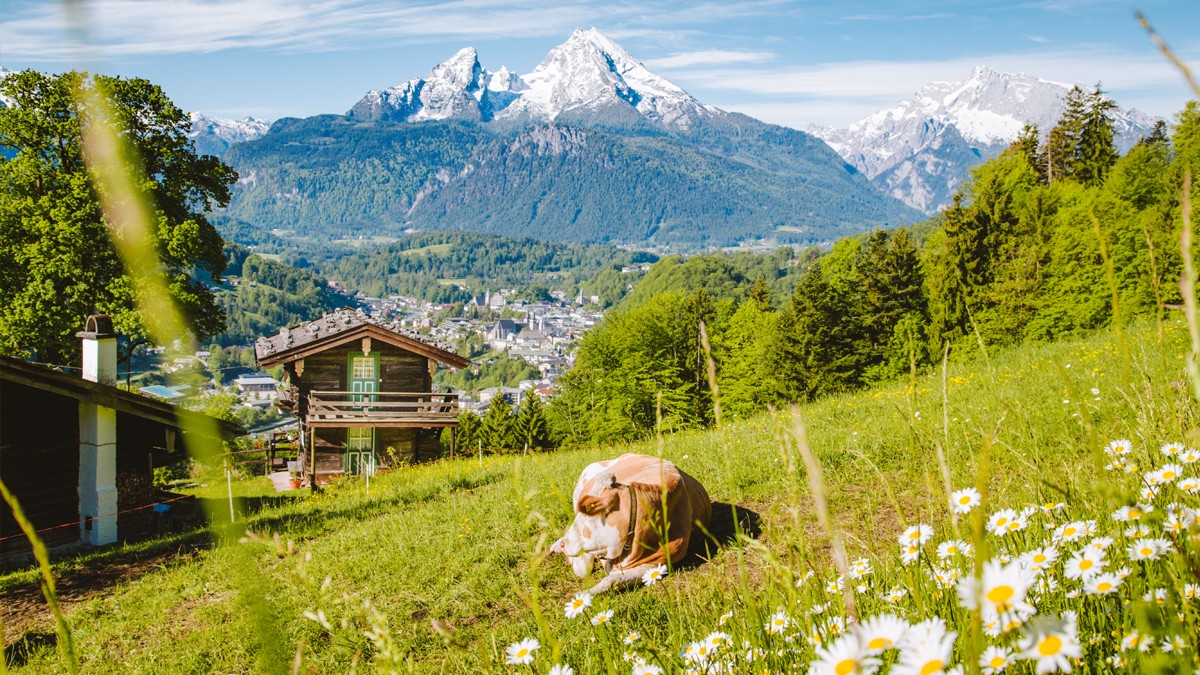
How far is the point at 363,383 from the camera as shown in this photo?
2734cm

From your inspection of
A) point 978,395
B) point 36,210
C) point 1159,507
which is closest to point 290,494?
point 36,210

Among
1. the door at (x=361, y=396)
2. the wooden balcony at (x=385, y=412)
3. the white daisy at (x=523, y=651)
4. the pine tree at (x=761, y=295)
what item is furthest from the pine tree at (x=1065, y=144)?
the white daisy at (x=523, y=651)

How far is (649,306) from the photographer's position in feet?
165

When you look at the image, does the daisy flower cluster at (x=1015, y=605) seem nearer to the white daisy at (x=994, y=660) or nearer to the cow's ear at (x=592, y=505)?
the white daisy at (x=994, y=660)

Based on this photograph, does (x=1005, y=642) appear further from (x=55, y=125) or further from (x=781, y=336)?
(x=781, y=336)

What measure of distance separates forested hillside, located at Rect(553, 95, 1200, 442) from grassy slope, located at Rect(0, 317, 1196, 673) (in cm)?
2065

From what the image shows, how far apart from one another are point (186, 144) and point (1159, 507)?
25.5 metres

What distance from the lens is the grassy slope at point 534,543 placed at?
4.61m

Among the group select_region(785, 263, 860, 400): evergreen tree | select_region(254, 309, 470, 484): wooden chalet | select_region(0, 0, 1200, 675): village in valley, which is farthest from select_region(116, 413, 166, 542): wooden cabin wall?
select_region(785, 263, 860, 400): evergreen tree

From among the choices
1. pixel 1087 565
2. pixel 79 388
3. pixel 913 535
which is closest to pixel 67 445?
pixel 79 388

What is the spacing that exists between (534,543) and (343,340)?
19.9m

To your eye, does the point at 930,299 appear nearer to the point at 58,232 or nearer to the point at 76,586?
the point at 58,232

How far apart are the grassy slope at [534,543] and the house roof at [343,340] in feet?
46.1

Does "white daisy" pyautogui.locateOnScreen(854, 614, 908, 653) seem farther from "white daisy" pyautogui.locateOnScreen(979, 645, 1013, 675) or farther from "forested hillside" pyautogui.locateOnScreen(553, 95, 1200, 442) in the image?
"forested hillside" pyautogui.locateOnScreen(553, 95, 1200, 442)
